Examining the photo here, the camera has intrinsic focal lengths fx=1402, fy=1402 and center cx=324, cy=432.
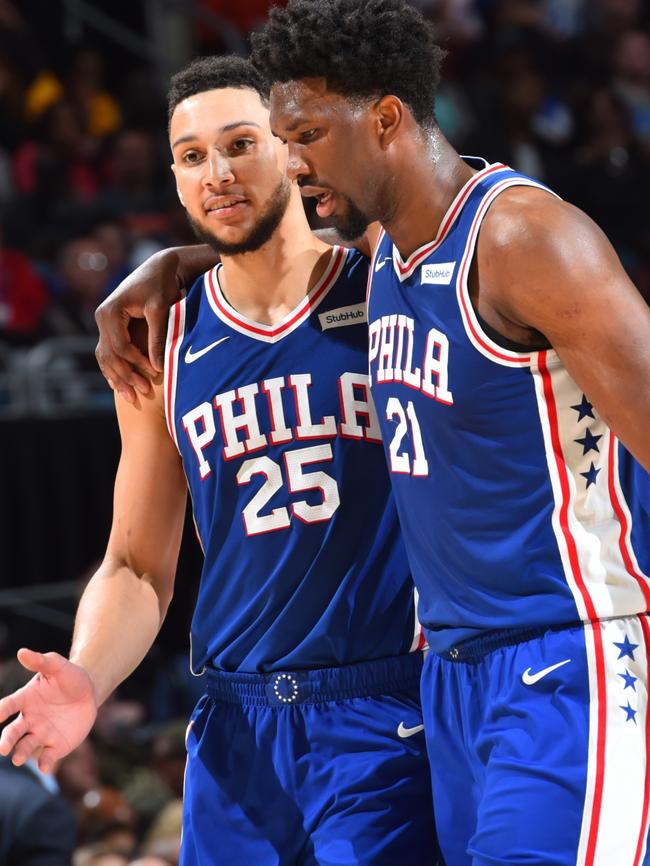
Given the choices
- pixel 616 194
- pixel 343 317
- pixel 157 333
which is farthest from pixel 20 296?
pixel 343 317

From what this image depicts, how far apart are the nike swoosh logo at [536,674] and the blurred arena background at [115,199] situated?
2.66 m

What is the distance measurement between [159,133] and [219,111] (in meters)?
6.77

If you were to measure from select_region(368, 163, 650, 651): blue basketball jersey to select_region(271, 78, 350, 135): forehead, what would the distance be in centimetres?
30

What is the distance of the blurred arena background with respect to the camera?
6.31m

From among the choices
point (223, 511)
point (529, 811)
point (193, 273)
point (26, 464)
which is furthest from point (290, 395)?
point (26, 464)

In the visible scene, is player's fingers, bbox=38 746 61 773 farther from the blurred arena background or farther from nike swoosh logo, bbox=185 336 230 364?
the blurred arena background

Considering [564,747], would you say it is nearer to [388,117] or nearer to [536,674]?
[536,674]

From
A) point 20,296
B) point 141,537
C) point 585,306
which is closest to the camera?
point 585,306

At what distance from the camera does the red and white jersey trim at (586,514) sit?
99.2 inches

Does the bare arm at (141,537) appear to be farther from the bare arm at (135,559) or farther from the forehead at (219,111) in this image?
the forehead at (219,111)

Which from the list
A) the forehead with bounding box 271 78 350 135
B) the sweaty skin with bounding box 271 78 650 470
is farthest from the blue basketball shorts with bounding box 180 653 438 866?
the forehead with bounding box 271 78 350 135

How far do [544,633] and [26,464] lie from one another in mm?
4343

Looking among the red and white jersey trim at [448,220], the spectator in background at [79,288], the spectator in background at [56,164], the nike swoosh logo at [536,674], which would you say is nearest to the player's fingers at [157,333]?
the red and white jersey trim at [448,220]

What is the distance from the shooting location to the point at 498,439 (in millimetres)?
2566
